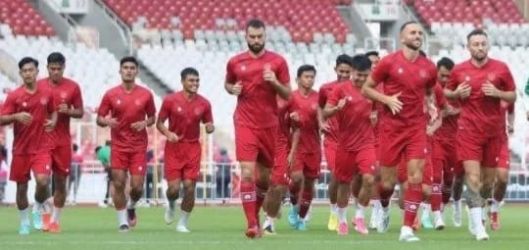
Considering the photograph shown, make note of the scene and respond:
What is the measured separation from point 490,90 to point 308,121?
5076 mm

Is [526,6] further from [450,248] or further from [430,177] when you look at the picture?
[450,248]

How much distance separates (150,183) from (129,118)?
14171mm

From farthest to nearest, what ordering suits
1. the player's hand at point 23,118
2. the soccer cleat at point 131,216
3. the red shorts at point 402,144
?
the soccer cleat at point 131,216
the player's hand at point 23,118
the red shorts at point 402,144

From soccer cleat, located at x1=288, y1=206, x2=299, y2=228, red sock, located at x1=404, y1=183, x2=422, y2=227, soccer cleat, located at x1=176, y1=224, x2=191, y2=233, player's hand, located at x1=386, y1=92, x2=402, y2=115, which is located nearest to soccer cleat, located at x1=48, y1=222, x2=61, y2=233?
soccer cleat, located at x1=176, y1=224, x2=191, y2=233

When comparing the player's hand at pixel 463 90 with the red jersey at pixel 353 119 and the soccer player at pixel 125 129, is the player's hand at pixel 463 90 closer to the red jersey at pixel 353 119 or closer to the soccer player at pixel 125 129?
the red jersey at pixel 353 119

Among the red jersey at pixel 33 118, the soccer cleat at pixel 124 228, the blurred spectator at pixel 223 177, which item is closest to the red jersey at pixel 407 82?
the soccer cleat at pixel 124 228

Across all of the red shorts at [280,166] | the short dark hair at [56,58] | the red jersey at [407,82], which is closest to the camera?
the red jersey at [407,82]

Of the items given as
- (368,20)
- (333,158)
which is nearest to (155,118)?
(333,158)

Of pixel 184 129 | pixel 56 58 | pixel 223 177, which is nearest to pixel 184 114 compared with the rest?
pixel 184 129

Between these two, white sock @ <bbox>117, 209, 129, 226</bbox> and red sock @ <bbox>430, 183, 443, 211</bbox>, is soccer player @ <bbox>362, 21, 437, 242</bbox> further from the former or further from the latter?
white sock @ <bbox>117, 209, 129, 226</bbox>

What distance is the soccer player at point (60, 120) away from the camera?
2259 cm

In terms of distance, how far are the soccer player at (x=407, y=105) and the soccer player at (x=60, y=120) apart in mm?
5077

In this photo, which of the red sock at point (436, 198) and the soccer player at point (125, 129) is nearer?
the soccer player at point (125, 129)

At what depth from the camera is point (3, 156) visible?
37.1 meters
